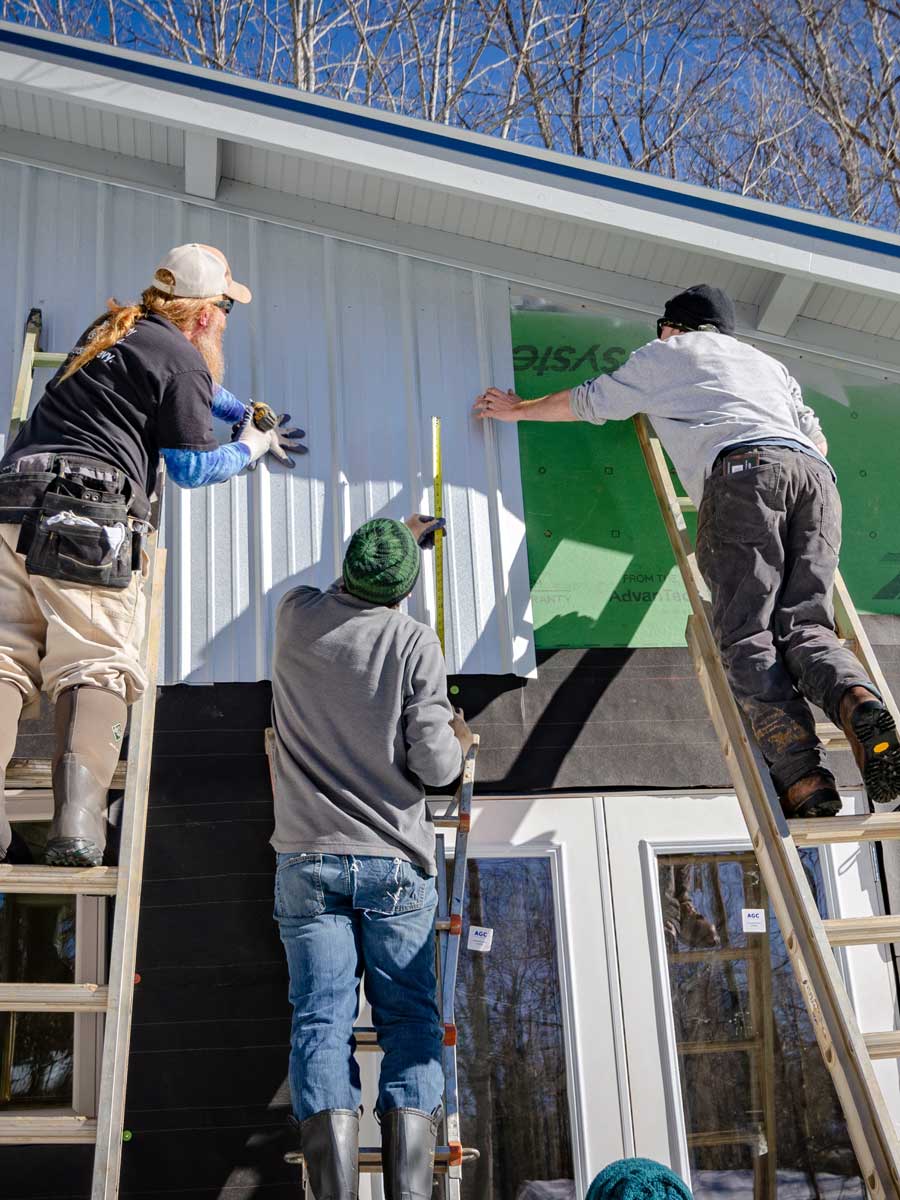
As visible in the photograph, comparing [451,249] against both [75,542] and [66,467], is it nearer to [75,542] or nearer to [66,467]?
[66,467]

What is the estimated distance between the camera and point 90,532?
3.20 meters

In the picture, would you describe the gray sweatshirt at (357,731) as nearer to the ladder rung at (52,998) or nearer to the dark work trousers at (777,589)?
the ladder rung at (52,998)

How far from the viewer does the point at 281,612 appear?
3.65 metres

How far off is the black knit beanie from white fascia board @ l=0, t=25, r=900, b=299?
47cm

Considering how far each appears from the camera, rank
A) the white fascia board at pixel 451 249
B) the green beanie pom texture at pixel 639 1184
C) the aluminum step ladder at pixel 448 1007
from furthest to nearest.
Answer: the white fascia board at pixel 451 249
the aluminum step ladder at pixel 448 1007
the green beanie pom texture at pixel 639 1184

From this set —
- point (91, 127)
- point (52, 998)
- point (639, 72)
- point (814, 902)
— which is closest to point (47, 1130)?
point (52, 998)

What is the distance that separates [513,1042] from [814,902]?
4.72ft

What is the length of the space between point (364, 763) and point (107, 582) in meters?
0.87

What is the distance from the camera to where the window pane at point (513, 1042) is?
407 centimetres

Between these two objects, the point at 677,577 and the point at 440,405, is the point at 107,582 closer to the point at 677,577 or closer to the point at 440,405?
the point at 440,405

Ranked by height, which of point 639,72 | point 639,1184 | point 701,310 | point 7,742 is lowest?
point 639,1184

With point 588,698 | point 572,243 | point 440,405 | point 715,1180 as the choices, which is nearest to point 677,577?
point 588,698

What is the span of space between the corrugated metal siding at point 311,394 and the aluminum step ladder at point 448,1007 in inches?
35.4

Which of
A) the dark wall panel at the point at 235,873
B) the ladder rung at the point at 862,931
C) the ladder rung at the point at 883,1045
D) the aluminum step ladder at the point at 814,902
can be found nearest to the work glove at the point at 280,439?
the dark wall panel at the point at 235,873
